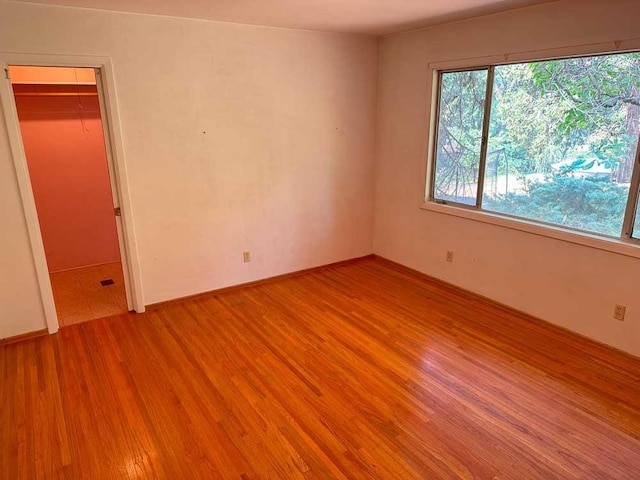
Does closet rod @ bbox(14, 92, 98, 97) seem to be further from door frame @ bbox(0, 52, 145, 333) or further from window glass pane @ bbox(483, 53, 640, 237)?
window glass pane @ bbox(483, 53, 640, 237)

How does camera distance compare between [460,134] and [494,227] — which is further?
[460,134]

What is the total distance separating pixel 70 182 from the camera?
4586 millimetres

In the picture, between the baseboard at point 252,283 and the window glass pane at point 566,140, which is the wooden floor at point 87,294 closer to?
the baseboard at point 252,283

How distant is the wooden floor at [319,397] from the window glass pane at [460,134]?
3.85 ft

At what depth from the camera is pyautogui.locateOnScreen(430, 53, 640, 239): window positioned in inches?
114

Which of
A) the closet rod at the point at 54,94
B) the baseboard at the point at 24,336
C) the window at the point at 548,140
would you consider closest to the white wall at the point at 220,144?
the baseboard at the point at 24,336

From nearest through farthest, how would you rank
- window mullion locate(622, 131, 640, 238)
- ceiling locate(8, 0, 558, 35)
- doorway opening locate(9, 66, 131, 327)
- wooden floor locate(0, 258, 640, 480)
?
wooden floor locate(0, 258, 640, 480), window mullion locate(622, 131, 640, 238), ceiling locate(8, 0, 558, 35), doorway opening locate(9, 66, 131, 327)

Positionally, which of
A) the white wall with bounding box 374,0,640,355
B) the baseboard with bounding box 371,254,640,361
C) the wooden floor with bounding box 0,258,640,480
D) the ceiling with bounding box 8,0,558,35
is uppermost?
the ceiling with bounding box 8,0,558,35

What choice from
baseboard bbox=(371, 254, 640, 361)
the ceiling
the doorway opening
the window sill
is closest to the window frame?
the window sill

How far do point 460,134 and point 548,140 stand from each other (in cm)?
86

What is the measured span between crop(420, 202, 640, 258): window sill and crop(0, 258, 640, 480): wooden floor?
0.75 meters

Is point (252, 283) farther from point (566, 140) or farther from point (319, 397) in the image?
point (566, 140)

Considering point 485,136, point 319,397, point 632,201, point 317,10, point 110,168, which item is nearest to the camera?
point 319,397

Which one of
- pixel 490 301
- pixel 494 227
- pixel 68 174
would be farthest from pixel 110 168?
pixel 490 301
